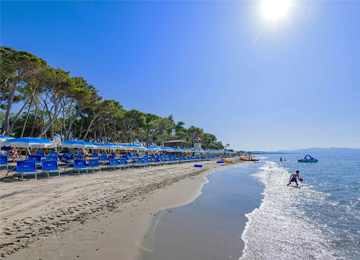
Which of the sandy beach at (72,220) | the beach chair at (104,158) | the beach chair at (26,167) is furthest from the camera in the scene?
the beach chair at (104,158)

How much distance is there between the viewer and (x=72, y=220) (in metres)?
4.32

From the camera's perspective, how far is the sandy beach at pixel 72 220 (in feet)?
10.3

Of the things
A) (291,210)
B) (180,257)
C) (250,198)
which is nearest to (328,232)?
(291,210)

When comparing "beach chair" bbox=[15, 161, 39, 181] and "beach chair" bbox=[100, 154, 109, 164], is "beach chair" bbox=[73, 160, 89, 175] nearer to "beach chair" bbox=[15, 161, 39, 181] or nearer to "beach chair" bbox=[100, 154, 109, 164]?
"beach chair" bbox=[15, 161, 39, 181]

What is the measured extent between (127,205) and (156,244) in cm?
255

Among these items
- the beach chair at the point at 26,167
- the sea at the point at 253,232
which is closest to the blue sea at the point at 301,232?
the sea at the point at 253,232

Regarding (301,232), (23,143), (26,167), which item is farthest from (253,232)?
(23,143)

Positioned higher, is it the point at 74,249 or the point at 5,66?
the point at 5,66

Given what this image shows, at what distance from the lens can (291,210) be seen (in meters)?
6.57

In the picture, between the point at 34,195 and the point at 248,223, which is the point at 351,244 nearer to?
the point at 248,223

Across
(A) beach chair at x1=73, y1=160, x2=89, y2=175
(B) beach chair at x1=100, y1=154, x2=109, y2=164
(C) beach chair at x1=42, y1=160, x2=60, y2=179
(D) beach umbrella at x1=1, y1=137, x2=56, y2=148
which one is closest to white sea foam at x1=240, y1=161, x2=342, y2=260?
(C) beach chair at x1=42, y1=160, x2=60, y2=179

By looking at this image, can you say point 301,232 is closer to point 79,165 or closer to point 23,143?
point 79,165

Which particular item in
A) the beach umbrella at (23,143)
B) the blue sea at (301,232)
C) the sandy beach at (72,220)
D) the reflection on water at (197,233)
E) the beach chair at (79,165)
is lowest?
the blue sea at (301,232)

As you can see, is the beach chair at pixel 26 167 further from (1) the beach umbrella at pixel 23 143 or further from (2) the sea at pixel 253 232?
(2) the sea at pixel 253 232
